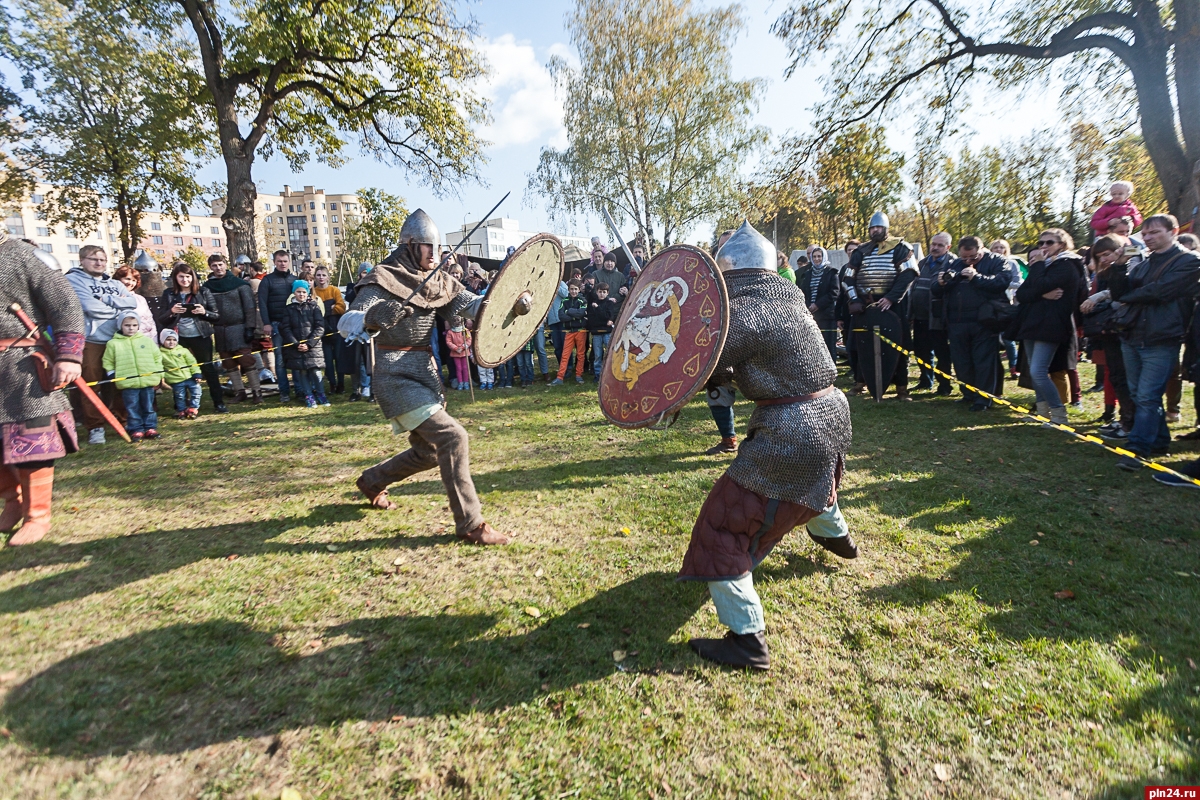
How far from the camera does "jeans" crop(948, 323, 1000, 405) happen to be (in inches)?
256

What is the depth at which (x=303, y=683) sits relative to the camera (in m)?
2.28

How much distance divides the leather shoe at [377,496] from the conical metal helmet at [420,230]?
65.5 inches

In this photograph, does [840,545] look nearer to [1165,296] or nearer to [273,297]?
[1165,296]

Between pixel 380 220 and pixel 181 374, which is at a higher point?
pixel 380 220

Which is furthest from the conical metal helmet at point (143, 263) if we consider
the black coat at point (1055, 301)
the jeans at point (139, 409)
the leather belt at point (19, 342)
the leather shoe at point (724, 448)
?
the black coat at point (1055, 301)

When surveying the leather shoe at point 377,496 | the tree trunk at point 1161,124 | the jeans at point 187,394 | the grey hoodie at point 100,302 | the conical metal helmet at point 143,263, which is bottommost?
the leather shoe at point 377,496

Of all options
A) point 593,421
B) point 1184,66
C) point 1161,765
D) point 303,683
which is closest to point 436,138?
point 593,421

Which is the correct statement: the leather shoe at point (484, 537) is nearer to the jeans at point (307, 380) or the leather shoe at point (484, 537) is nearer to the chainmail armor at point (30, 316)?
the chainmail armor at point (30, 316)

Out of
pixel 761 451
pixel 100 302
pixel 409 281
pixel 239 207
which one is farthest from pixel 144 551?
pixel 239 207

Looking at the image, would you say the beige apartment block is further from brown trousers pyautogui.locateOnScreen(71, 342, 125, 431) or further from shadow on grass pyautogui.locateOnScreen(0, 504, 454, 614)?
shadow on grass pyautogui.locateOnScreen(0, 504, 454, 614)

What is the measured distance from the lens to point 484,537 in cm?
355

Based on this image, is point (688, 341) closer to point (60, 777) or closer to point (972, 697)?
point (972, 697)

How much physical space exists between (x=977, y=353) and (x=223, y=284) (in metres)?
9.51

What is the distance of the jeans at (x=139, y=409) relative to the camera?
637 cm
